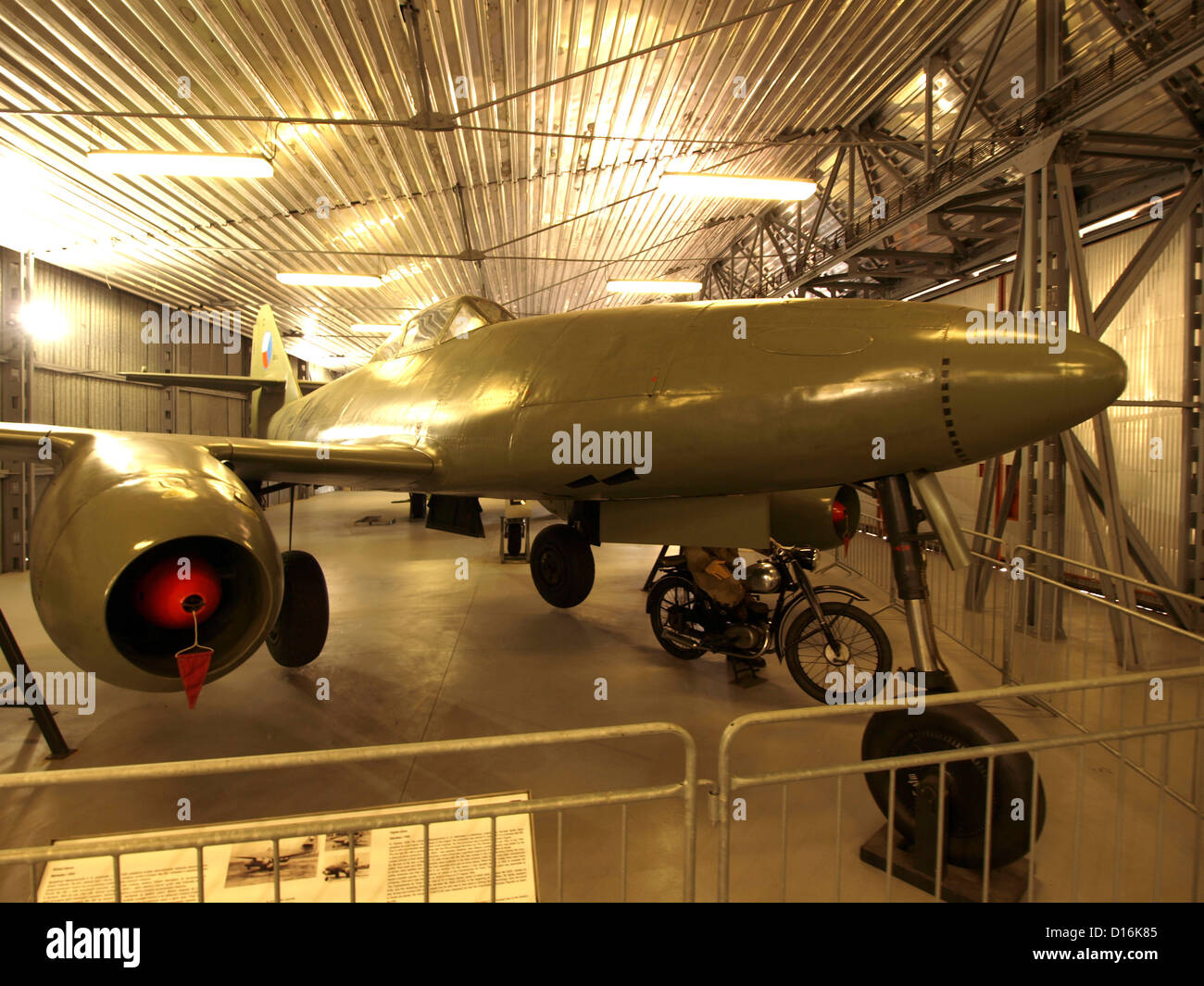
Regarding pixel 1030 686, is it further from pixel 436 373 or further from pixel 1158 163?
pixel 1158 163

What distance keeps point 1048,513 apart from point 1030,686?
16.4 ft

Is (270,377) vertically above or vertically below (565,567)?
above

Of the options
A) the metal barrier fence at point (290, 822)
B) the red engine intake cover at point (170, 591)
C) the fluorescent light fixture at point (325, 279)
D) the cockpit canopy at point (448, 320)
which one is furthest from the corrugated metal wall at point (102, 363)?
the metal barrier fence at point (290, 822)

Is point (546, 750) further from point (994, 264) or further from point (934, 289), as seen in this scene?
point (934, 289)

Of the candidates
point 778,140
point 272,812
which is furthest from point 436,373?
point 778,140

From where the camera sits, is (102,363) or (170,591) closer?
(170,591)

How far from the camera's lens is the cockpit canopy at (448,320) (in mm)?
4793

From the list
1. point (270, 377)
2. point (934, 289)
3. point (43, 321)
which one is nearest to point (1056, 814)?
point (270, 377)

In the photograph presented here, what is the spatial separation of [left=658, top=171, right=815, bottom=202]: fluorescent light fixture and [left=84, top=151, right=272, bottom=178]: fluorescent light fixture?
A: 4076 mm

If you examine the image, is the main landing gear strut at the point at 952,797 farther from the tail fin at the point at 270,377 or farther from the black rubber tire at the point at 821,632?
the tail fin at the point at 270,377

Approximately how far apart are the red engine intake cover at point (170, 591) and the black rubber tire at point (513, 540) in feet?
26.1

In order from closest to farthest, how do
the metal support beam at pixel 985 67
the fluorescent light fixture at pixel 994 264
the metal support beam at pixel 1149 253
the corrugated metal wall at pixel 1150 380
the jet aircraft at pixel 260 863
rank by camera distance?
1. the jet aircraft at pixel 260 863
2. the metal support beam at pixel 985 67
3. the metal support beam at pixel 1149 253
4. the corrugated metal wall at pixel 1150 380
5. the fluorescent light fixture at pixel 994 264

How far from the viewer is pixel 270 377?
31.9 feet

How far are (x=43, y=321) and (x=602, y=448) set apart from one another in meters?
11.9
